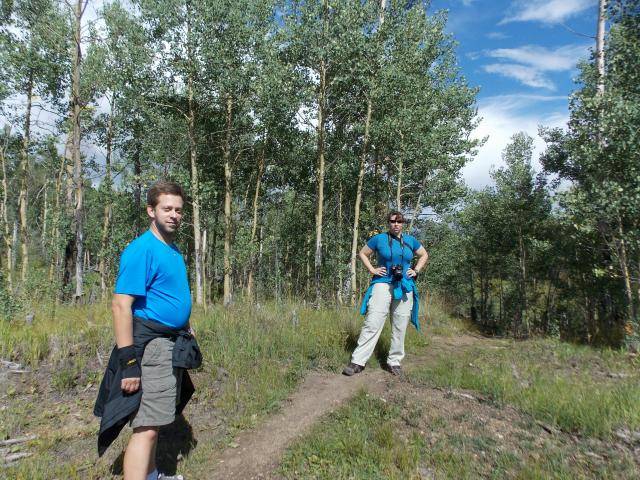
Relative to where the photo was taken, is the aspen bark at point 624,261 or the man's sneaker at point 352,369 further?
the aspen bark at point 624,261


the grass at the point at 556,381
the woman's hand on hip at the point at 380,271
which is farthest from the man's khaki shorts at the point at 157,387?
the grass at the point at 556,381

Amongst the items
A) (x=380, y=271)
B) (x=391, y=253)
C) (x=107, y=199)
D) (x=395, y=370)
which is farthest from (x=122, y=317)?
(x=107, y=199)

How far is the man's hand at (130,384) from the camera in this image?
228 centimetres

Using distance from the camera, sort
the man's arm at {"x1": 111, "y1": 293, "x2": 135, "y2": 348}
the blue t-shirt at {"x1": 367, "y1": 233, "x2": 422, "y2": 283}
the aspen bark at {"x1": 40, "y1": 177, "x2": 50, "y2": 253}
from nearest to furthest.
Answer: the man's arm at {"x1": 111, "y1": 293, "x2": 135, "y2": 348} < the blue t-shirt at {"x1": 367, "y1": 233, "x2": 422, "y2": 283} < the aspen bark at {"x1": 40, "y1": 177, "x2": 50, "y2": 253}

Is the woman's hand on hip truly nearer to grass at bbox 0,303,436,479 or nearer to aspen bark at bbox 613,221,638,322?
grass at bbox 0,303,436,479

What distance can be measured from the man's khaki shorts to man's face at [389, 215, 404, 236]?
3335 millimetres

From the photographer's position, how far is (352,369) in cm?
506

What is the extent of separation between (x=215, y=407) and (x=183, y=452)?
2.71 feet

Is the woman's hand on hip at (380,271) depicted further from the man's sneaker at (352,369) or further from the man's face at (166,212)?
the man's face at (166,212)

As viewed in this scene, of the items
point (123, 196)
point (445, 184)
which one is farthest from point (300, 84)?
point (123, 196)

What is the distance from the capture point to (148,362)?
2.42 meters

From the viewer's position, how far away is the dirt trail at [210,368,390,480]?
10.2 ft

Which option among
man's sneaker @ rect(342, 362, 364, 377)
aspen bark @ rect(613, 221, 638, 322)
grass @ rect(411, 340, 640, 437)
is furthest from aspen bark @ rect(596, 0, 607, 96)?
man's sneaker @ rect(342, 362, 364, 377)

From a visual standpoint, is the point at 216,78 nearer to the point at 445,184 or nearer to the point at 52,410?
the point at 445,184
